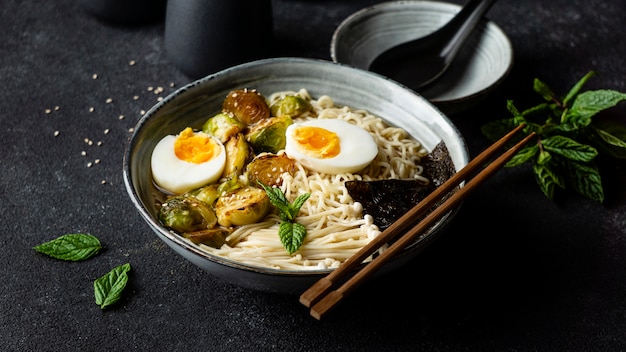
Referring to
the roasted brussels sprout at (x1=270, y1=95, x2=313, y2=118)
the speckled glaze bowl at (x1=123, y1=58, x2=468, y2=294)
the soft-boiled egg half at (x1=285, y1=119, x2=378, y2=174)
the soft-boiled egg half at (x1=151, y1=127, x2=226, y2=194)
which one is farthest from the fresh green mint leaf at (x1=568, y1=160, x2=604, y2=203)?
the soft-boiled egg half at (x1=151, y1=127, x2=226, y2=194)

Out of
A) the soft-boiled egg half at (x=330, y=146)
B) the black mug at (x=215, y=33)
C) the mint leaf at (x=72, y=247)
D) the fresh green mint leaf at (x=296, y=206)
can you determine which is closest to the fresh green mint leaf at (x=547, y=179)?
the soft-boiled egg half at (x=330, y=146)

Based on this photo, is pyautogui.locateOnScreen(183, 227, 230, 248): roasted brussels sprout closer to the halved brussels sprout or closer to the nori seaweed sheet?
the halved brussels sprout

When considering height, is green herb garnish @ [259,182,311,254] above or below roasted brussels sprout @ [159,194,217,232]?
above

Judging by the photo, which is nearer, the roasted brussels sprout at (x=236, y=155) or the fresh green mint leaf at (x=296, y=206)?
the fresh green mint leaf at (x=296, y=206)

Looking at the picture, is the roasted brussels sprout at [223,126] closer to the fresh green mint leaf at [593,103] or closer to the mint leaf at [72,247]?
the mint leaf at [72,247]

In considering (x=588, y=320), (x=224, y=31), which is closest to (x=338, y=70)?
(x=224, y=31)

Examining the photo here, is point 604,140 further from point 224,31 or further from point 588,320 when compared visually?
point 224,31
